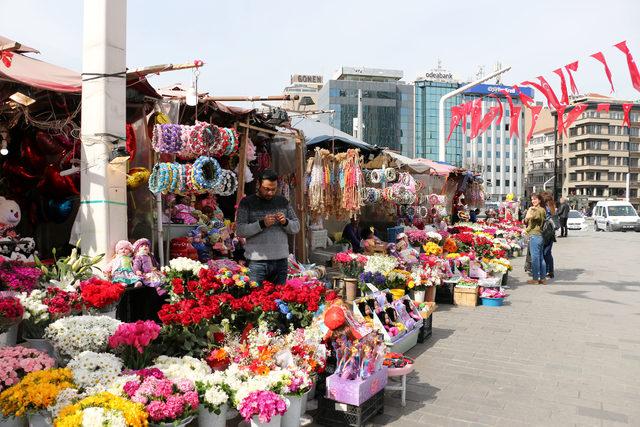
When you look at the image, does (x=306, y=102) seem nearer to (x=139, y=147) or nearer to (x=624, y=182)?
(x=139, y=147)

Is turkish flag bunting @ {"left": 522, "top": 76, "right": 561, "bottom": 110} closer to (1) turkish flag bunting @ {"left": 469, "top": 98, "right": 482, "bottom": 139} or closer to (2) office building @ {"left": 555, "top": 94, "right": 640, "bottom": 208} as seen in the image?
(1) turkish flag bunting @ {"left": 469, "top": 98, "right": 482, "bottom": 139}

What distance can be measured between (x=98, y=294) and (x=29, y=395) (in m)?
1.30

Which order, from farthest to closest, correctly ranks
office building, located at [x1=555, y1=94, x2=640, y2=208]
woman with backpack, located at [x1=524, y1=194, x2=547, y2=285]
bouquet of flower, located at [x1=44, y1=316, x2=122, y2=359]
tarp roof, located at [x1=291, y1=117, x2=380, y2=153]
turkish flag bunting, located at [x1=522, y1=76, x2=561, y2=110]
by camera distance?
office building, located at [x1=555, y1=94, x2=640, y2=208]
turkish flag bunting, located at [x1=522, y1=76, x2=561, y2=110]
woman with backpack, located at [x1=524, y1=194, x2=547, y2=285]
tarp roof, located at [x1=291, y1=117, x2=380, y2=153]
bouquet of flower, located at [x1=44, y1=316, x2=122, y2=359]

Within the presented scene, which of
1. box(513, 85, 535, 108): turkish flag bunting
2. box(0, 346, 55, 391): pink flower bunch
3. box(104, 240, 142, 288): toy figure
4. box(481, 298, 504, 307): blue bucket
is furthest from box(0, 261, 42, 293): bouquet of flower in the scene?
box(513, 85, 535, 108): turkish flag bunting

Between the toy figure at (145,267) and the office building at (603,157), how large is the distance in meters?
93.1

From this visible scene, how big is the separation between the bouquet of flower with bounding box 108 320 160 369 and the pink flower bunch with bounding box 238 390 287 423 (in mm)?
886

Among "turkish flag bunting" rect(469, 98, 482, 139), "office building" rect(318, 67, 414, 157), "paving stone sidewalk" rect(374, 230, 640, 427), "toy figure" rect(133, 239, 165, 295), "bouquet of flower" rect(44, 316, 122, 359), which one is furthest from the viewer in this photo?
"office building" rect(318, 67, 414, 157)

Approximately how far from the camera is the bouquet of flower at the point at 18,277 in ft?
13.9

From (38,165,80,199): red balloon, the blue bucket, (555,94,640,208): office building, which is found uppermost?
(555,94,640,208): office building

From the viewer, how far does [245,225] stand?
18.0ft

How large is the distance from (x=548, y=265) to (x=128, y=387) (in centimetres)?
1171

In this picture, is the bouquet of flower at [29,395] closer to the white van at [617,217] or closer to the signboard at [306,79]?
the white van at [617,217]

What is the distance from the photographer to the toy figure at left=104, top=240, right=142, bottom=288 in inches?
204

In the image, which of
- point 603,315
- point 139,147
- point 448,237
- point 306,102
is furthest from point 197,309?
point 448,237
